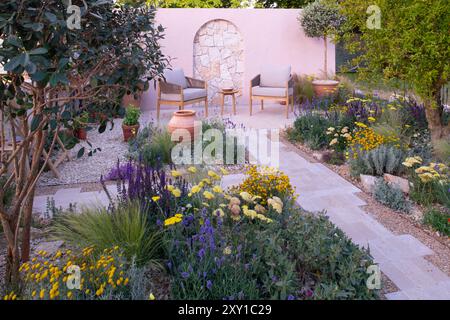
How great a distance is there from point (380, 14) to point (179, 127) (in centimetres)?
291

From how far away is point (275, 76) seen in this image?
356 inches

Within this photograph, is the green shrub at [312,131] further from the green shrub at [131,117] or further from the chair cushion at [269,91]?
the green shrub at [131,117]

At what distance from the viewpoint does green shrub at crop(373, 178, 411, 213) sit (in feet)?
12.5

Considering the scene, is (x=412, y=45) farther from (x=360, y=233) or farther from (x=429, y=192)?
(x=360, y=233)

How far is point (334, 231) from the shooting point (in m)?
2.81

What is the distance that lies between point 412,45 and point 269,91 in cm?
401

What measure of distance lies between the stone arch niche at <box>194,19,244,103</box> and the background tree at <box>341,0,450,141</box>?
15.6 ft

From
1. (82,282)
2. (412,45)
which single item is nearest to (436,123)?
(412,45)

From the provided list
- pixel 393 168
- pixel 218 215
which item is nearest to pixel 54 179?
pixel 218 215

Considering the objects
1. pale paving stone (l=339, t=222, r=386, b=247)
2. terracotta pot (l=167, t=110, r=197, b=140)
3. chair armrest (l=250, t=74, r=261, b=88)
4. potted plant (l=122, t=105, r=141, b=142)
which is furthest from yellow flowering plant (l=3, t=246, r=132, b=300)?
chair armrest (l=250, t=74, r=261, b=88)

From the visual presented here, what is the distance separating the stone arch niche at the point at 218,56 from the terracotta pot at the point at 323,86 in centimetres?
198

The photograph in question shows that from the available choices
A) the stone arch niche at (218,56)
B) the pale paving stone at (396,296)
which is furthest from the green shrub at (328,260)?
the stone arch niche at (218,56)

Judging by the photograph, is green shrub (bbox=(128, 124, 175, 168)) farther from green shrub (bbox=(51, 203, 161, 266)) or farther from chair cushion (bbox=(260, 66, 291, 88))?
chair cushion (bbox=(260, 66, 291, 88))
